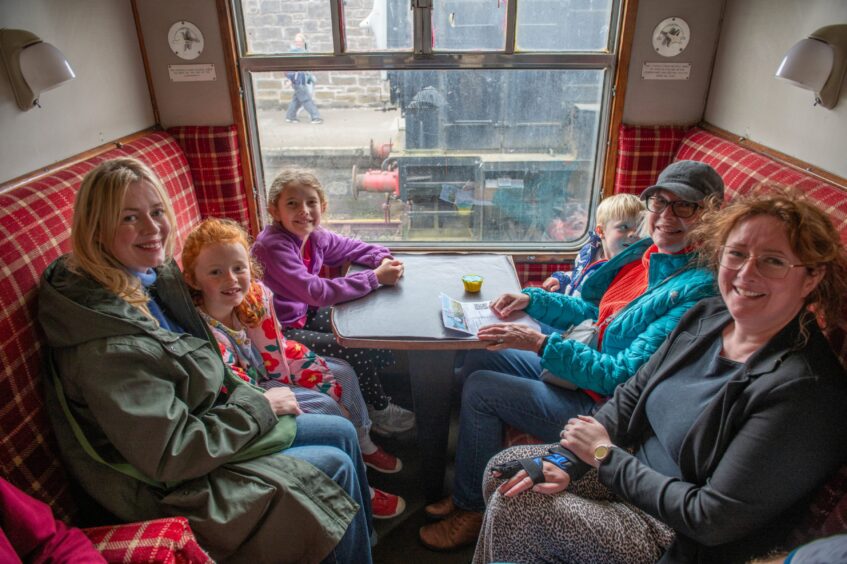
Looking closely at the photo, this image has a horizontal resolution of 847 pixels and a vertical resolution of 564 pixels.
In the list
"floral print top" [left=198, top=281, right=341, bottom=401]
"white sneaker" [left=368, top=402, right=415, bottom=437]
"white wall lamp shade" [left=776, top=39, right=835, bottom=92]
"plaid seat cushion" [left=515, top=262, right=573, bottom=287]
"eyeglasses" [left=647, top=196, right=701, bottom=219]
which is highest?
"white wall lamp shade" [left=776, top=39, right=835, bottom=92]

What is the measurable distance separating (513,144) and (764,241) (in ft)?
6.63

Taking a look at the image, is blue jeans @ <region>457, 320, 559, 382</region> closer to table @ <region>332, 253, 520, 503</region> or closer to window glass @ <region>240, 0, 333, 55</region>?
table @ <region>332, 253, 520, 503</region>

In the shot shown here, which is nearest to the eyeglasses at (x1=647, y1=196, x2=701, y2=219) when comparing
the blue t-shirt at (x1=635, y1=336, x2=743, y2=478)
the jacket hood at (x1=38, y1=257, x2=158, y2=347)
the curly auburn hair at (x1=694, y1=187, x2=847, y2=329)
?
the curly auburn hair at (x1=694, y1=187, x2=847, y2=329)

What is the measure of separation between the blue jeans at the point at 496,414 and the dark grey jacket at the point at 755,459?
0.48m

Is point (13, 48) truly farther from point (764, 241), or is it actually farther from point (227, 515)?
point (764, 241)

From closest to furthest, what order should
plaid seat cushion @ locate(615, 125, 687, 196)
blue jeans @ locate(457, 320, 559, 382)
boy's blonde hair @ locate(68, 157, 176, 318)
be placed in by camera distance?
1. boy's blonde hair @ locate(68, 157, 176, 318)
2. blue jeans @ locate(457, 320, 559, 382)
3. plaid seat cushion @ locate(615, 125, 687, 196)

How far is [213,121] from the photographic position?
327 centimetres

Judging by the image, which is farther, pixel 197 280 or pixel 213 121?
pixel 213 121

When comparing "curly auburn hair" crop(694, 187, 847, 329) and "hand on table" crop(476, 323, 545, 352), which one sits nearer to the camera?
"curly auburn hair" crop(694, 187, 847, 329)

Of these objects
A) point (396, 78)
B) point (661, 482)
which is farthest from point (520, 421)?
point (396, 78)

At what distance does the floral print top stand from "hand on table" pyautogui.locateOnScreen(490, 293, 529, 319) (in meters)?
0.79

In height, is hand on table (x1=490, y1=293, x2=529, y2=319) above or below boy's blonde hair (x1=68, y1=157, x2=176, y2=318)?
below

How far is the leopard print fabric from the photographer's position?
1605 mm

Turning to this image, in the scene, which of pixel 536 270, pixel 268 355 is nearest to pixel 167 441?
pixel 268 355
